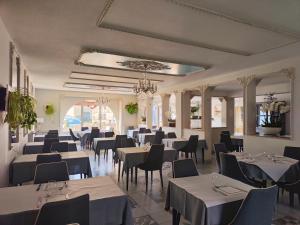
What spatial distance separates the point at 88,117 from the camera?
12.3 metres

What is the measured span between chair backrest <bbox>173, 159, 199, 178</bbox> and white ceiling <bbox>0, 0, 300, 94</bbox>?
73.0 inches

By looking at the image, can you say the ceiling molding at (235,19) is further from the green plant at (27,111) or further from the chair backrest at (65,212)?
the green plant at (27,111)

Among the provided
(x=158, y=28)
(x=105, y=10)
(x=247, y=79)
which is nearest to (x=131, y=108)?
(x=247, y=79)

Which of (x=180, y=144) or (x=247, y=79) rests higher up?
(x=247, y=79)

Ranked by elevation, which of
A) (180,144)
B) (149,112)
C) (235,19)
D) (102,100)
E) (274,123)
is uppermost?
(235,19)

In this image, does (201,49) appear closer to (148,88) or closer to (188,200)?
(148,88)

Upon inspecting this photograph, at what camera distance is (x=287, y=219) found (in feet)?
9.91

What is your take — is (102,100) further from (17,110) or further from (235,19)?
(235,19)

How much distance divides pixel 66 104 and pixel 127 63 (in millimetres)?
7534

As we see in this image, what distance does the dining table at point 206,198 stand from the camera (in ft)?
6.32

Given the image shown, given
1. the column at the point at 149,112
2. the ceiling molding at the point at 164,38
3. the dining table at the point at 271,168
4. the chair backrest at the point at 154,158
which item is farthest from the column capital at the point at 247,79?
the column at the point at 149,112

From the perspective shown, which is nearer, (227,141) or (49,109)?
(227,141)

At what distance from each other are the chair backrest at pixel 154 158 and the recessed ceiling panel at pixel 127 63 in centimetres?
192

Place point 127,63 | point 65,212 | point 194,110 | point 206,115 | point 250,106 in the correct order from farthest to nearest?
point 194,110, point 206,115, point 250,106, point 127,63, point 65,212
